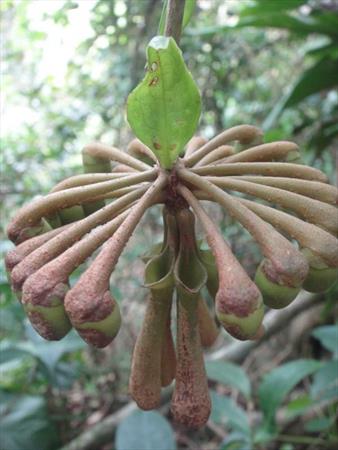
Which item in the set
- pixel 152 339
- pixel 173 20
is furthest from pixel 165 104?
pixel 152 339

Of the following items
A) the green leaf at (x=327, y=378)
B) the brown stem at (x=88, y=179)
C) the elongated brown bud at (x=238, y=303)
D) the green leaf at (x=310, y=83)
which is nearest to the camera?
the elongated brown bud at (x=238, y=303)

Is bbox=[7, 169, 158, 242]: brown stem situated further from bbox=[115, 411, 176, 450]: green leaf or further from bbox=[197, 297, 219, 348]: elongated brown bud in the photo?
bbox=[115, 411, 176, 450]: green leaf

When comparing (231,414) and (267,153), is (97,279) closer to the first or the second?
(267,153)

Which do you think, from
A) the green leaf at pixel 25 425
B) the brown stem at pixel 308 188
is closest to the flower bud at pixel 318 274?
the brown stem at pixel 308 188

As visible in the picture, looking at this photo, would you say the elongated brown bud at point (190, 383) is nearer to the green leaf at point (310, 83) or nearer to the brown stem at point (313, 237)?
the brown stem at point (313, 237)

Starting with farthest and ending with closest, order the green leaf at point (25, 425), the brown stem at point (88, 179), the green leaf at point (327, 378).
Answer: the green leaf at point (25, 425)
the green leaf at point (327, 378)
the brown stem at point (88, 179)

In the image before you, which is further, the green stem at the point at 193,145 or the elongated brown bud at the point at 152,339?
the green stem at the point at 193,145

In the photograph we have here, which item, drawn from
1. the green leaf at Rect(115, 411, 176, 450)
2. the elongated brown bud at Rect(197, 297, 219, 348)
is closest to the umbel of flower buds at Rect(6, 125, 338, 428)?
the elongated brown bud at Rect(197, 297, 219, 348)
